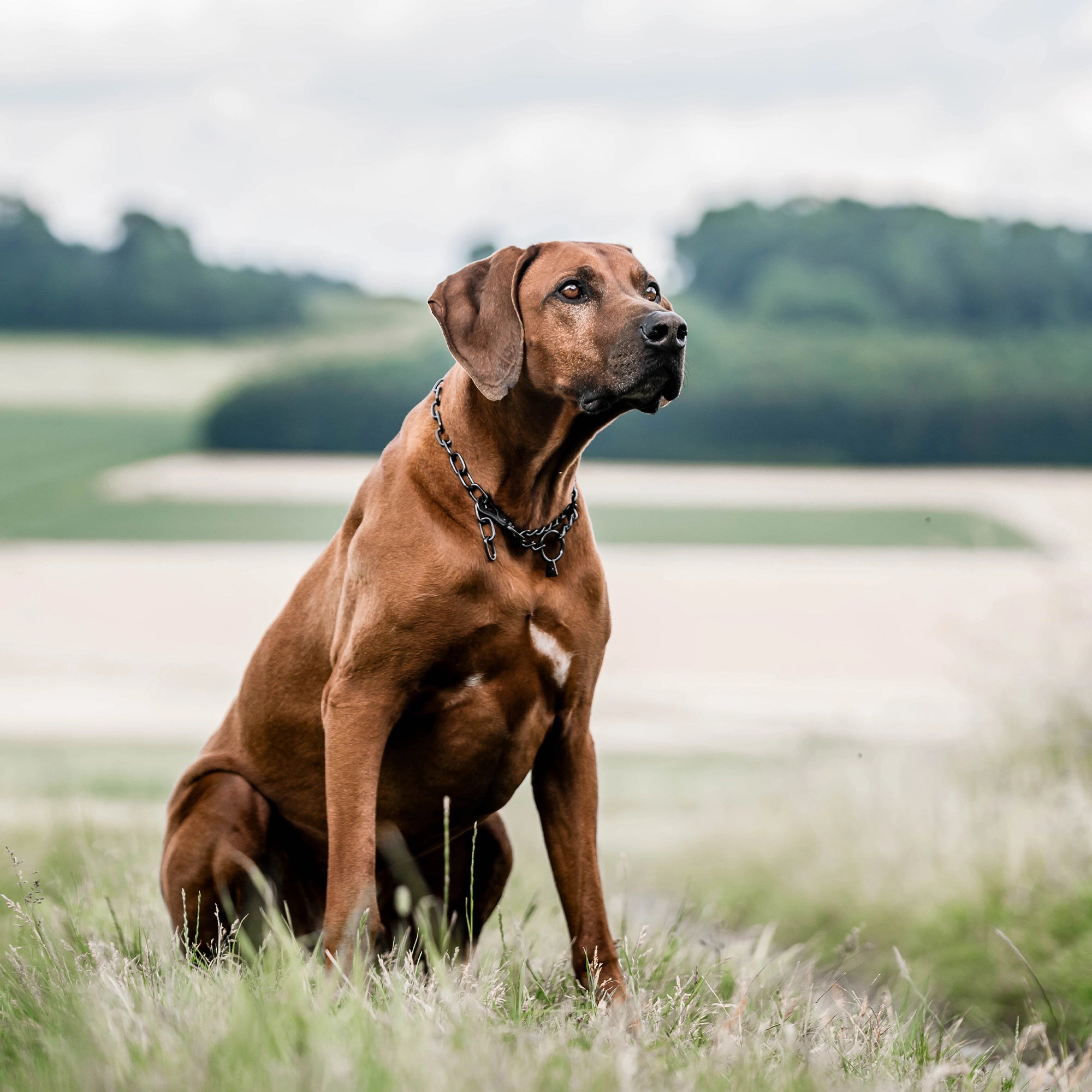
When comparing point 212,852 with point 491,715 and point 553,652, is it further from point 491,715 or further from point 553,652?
point 553,652

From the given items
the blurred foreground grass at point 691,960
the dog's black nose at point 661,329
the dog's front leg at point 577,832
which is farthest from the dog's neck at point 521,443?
the blurred foreground grass at point 691,960

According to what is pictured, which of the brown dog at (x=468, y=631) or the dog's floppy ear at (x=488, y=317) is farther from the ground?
the dog's floppy ear at (x=488, y=317)

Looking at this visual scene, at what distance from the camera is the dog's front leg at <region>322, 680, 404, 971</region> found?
279 cm

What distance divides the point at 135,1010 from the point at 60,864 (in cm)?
247

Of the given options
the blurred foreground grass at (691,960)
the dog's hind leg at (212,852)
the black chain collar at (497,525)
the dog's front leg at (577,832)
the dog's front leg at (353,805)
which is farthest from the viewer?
the dog's hind leg at (212,852)

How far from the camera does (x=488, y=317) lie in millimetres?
2957

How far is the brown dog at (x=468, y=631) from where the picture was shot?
282cm

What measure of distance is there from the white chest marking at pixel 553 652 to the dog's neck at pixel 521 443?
0.85 ft

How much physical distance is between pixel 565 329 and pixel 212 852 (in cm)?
160

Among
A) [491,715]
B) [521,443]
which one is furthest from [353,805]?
[521,443]

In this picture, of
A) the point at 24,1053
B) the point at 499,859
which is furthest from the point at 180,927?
the point at 24,1053

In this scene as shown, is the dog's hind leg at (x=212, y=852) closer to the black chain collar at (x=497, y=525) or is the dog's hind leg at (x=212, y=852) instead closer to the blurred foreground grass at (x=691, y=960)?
the blurred foreground grass at (x=691, y=960)

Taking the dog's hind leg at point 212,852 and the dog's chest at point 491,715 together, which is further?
the dog's hind leg at point 212,852

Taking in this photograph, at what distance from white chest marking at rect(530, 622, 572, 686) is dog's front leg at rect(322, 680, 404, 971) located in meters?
0.34
